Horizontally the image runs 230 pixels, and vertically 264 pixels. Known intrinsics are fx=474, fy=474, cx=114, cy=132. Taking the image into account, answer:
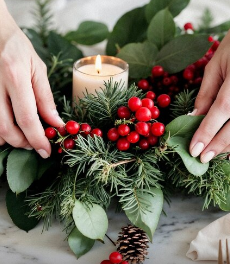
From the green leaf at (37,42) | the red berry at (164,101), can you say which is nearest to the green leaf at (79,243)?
the red berry at (164,101)

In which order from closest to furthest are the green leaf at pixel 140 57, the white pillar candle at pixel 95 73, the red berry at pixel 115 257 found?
the red berry at pixel 115 257, the white pillar candle at pixel 95 73, the green leaf at pixel 140 57

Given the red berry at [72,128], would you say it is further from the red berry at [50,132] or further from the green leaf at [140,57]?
the green leaf at [140,57]

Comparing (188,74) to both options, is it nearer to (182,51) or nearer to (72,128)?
(182,51)

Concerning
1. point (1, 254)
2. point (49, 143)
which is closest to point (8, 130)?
point (49, 143)

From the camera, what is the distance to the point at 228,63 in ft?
2.09

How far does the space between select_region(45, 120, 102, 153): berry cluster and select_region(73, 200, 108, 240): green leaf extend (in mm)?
77

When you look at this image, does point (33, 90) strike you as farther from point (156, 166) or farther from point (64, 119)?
point (156, 166)

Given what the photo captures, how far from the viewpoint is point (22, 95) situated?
23.4 inches

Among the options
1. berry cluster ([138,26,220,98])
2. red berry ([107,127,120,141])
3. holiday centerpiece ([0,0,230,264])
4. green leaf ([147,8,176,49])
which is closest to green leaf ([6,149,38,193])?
holiday centerpiece ([0,0,230,264])

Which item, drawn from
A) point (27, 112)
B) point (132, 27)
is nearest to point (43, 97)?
point (27, 112)

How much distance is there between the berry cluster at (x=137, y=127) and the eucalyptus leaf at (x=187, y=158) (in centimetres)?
2

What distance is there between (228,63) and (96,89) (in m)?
0.19

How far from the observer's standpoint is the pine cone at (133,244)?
576 millimetres

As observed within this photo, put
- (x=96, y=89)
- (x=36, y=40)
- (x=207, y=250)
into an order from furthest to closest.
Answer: (x=36, y=40) → (x=96, y=89) → (x=207, y=250)
